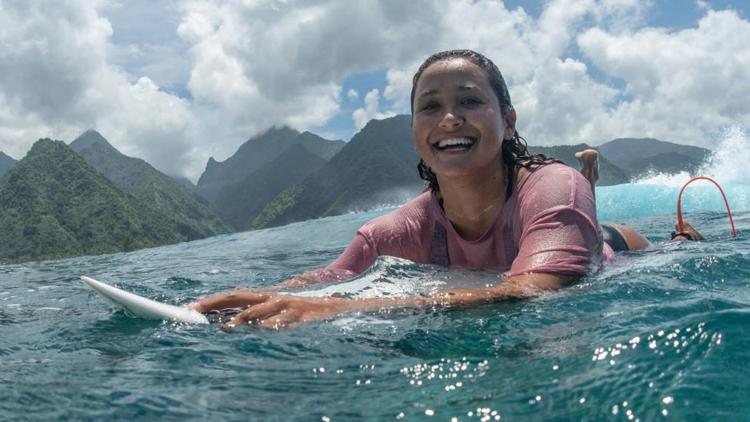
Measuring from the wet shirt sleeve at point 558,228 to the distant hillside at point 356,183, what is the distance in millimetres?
136121

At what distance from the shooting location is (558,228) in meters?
2.77

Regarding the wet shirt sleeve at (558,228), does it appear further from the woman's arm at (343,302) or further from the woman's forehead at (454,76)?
the woman's forehead at (454,76)

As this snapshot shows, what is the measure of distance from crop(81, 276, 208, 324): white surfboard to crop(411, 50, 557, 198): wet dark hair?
A: 68.7 inches

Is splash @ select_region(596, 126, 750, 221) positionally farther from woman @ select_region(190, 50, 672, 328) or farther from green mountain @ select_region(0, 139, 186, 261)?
green mountain @ select_region(0, 139, 186, 261)

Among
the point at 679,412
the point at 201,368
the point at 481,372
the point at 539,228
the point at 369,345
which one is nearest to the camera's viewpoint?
the point at 679,412

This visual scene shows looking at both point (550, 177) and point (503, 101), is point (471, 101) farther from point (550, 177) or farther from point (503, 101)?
point (550, 177)

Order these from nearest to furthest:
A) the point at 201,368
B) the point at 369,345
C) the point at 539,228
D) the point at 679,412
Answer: the point at 679,412
the point at 201,368
the point at 369,345
the point at 539,228

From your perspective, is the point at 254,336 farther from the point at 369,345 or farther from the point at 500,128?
the point at 500,128

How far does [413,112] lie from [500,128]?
1.74ft

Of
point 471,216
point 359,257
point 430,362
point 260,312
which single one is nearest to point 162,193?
point 359,257

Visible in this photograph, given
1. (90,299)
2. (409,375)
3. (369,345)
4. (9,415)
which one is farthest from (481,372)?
(90,299)

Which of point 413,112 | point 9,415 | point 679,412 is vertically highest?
point 413,112

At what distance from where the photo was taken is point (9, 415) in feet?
5.41

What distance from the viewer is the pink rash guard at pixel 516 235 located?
2.76 m
